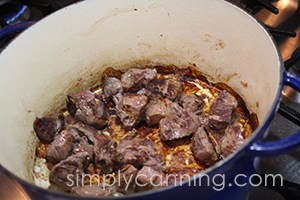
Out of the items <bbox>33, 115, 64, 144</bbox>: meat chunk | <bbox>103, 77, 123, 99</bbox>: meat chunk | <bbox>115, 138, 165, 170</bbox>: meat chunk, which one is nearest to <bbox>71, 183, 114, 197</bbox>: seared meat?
<bbox>115, 138, 165, 170</bbox>: meat chunk

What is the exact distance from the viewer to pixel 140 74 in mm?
1485

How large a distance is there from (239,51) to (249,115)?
0.22 meters

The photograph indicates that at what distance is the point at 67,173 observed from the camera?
1.21 meters

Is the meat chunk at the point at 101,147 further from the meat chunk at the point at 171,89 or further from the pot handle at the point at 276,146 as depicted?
the pot handle at the point at 276,146

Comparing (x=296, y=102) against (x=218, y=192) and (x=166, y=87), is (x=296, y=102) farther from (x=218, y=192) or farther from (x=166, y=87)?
(x=218, y=192)

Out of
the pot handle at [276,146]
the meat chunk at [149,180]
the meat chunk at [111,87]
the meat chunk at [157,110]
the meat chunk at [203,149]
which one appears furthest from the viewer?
the meat chunk at [111,87]

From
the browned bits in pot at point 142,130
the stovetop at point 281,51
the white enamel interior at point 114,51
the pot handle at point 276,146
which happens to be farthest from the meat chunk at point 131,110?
the pot handle at point 276,146

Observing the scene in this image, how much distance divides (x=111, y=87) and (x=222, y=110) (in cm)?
41

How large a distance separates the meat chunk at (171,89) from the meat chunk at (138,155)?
24 centimetres

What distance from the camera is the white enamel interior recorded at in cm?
128

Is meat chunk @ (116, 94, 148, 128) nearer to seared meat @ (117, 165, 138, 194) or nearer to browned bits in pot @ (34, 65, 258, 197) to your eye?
browned bits in pot @ (34, 65, 258, 197)

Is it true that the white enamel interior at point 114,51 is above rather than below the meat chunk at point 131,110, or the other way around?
above

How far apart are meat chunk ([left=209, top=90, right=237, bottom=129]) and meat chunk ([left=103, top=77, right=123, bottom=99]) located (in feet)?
1.13

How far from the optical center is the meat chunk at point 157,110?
1.36 meters
